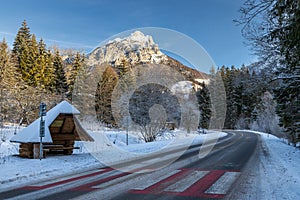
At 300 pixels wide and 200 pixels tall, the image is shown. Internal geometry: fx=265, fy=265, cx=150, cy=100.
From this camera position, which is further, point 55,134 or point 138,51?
point 138,51

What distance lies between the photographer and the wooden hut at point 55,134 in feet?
36.0

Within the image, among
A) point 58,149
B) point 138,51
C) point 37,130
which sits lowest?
point 58,149

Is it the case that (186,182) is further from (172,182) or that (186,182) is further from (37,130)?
(37,130)

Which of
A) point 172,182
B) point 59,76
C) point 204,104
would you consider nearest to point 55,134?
point 172,182

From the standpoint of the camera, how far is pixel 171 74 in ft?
66.4

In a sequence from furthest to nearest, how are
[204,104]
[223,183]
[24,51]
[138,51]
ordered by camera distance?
[204,104] < [24,51] < [138,51] < [223,183]

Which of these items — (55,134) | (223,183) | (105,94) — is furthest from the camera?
(105,94)

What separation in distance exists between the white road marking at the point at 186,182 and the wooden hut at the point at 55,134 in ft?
20.2

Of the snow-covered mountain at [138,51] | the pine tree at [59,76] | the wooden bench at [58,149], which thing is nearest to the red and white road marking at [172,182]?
the wooden bench at [58,149]

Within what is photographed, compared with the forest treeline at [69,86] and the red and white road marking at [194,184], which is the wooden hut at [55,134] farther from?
the forest treeline at [69,86]

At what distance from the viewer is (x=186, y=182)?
6859 millimetres

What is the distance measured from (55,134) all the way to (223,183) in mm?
8690

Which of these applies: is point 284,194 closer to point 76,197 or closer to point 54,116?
point 76,197

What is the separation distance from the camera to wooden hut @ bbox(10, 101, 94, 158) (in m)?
11.0
